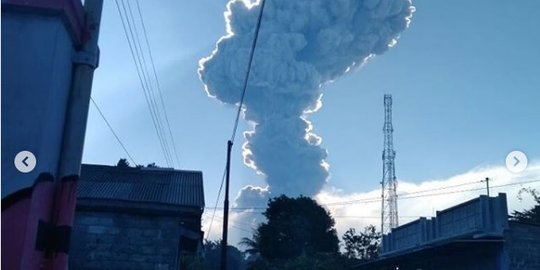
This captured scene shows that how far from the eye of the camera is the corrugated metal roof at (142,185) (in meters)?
13.3

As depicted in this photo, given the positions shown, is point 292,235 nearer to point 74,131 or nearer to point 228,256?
point 228,256

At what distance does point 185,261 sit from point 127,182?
13.7 meters

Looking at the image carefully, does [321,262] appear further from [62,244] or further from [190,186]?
[62,244]

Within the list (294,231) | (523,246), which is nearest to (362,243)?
(294,231)

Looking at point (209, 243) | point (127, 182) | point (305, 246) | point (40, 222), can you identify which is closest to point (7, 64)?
point (40, 222)

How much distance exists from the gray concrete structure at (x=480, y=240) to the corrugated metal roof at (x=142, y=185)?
25.3ft

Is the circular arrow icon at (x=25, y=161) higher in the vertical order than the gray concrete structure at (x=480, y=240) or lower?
lower

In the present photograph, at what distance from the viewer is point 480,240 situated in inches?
648

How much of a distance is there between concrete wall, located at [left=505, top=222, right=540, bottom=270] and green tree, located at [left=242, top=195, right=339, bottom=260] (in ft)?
83.3

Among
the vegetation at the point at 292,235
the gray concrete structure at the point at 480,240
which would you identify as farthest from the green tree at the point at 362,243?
the gray concrete structure at the point at 480,240

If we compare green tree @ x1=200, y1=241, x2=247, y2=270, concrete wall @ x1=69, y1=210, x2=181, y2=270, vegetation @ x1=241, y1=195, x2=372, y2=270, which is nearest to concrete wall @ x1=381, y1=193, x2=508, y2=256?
concrete wall @ x1=69, y1=210, x2=181, y2=270

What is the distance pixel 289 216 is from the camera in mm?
45125

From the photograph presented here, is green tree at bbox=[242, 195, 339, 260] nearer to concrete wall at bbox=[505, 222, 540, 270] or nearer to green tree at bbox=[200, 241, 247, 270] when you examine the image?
green tree at bbox=[200, 241, 247, 270]

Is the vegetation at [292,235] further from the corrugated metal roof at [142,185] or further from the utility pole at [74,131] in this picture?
the utility pole at [74,131]
